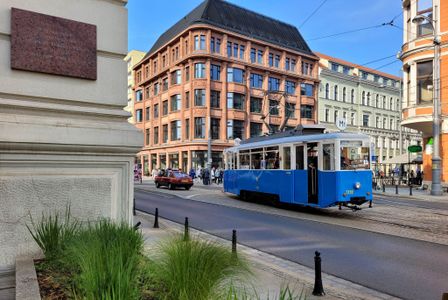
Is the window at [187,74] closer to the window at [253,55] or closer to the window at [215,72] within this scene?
the window at [215,72]

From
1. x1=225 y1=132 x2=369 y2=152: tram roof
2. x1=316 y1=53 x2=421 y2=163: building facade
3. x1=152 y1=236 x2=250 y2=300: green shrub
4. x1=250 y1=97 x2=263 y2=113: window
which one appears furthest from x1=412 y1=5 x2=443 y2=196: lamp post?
x1=316 y1=53 x2=421 y2=163: building facade

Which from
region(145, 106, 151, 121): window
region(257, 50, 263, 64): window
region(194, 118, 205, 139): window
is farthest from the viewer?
region(145, 106, 151, 121): window

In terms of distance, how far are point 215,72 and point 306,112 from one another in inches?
774

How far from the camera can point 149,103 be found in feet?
222

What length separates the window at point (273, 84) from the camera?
6018cm

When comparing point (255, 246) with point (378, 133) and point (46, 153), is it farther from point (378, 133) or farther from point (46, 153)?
point (378, 133)

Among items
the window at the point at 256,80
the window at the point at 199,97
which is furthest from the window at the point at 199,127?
the window at the point at 256,80

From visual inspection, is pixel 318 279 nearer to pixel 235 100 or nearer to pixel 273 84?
pixel 235 100

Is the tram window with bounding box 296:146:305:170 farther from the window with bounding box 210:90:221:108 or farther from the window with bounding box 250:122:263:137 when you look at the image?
the window with bounding box 250:122:263:137

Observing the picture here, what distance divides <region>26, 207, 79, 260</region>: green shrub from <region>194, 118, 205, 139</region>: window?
47044 mm

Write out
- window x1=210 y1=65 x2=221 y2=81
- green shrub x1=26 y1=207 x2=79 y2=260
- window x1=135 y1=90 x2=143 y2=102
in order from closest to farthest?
1. green shrub x1=26 y1=207 x2=79 y2=260
2. window x1=210 y1=65 x2=221 y2=81
3. window x1=135 y1=90 x2=143 y2=102

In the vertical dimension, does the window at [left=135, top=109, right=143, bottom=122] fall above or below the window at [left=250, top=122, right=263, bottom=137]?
above

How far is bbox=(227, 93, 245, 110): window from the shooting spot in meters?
54.5

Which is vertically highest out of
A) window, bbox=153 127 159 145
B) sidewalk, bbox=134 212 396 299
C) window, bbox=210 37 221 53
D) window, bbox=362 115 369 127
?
window, bbox=210 37 221 53
